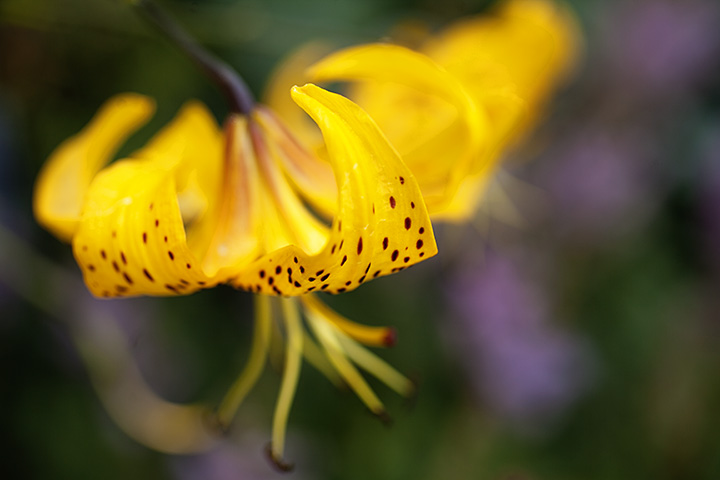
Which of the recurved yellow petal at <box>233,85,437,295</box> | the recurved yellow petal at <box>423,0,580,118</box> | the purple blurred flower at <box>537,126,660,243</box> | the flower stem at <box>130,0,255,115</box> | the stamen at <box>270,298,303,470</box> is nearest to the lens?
the recurved yellow petal at <box>233,85,437,295</box>

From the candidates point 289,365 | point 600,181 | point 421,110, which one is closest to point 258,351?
point 289,365

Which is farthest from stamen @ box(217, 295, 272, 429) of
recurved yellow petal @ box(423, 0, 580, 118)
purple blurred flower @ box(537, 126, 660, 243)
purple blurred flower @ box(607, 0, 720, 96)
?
purple blurred flower @ box(607, 0, 720, 96)

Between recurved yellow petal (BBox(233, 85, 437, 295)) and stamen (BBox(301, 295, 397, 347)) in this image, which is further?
stamen (BBox(301, 295, 397, 347))

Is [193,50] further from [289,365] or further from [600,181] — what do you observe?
[600,181]

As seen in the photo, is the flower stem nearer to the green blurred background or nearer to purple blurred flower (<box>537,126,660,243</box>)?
the green blurred background

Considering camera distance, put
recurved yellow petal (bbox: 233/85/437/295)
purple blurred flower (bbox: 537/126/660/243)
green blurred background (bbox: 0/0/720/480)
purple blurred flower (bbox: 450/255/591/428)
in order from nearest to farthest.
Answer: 1. recurved yellow petal (bbox: 233/85/437/295)
2. green blurred background (bbox: 0/0/720/480)
3. purple blurred flower (bbox: 450/255/591/428)
4. purple blurred flower (bbox: 537/126/660/243)

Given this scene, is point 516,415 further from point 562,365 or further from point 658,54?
point 658,54

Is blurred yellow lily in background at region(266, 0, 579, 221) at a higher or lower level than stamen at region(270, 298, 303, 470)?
higher
